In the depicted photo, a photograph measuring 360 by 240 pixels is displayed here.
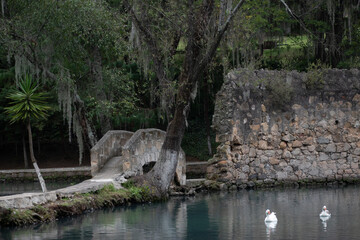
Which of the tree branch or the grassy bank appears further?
the tree branch

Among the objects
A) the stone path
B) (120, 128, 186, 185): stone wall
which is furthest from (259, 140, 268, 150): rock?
the stone path

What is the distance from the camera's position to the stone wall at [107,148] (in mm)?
19562

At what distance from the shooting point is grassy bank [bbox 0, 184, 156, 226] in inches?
552

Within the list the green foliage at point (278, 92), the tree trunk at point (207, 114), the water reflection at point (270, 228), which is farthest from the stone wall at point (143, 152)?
the tree trunk at point (207, 114)

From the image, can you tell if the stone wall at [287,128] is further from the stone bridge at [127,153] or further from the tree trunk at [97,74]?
the tree trunk at [97,74]

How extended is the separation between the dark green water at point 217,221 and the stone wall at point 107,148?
2.65 metres

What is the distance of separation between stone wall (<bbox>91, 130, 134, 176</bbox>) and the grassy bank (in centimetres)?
187

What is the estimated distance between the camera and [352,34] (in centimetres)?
2759

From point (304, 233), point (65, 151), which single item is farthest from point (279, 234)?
point (65, 151)

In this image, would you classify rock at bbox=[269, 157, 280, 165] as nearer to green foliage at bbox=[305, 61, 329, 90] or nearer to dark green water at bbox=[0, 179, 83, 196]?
green foliage at bbox=[305, 61, 329, 90]

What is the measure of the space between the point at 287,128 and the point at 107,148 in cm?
580

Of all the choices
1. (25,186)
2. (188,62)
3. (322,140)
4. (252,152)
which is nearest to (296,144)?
(322,140)

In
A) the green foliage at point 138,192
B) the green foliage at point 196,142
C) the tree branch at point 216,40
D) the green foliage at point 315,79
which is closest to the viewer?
the green foliage at point 138,192

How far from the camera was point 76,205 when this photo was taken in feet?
51.7
